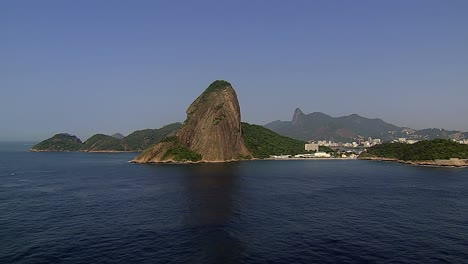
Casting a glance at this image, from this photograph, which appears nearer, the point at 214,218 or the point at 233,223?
the point at 233,223

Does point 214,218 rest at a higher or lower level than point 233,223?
higher

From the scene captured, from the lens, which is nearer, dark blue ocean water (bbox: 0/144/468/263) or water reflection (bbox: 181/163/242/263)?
dark blue ocean water (bbox: 0/144/468/263)

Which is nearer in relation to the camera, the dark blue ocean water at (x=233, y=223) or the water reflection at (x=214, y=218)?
the dark blue ocean water at (x=233, y=223)

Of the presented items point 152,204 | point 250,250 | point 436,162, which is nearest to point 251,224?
point 250,250
